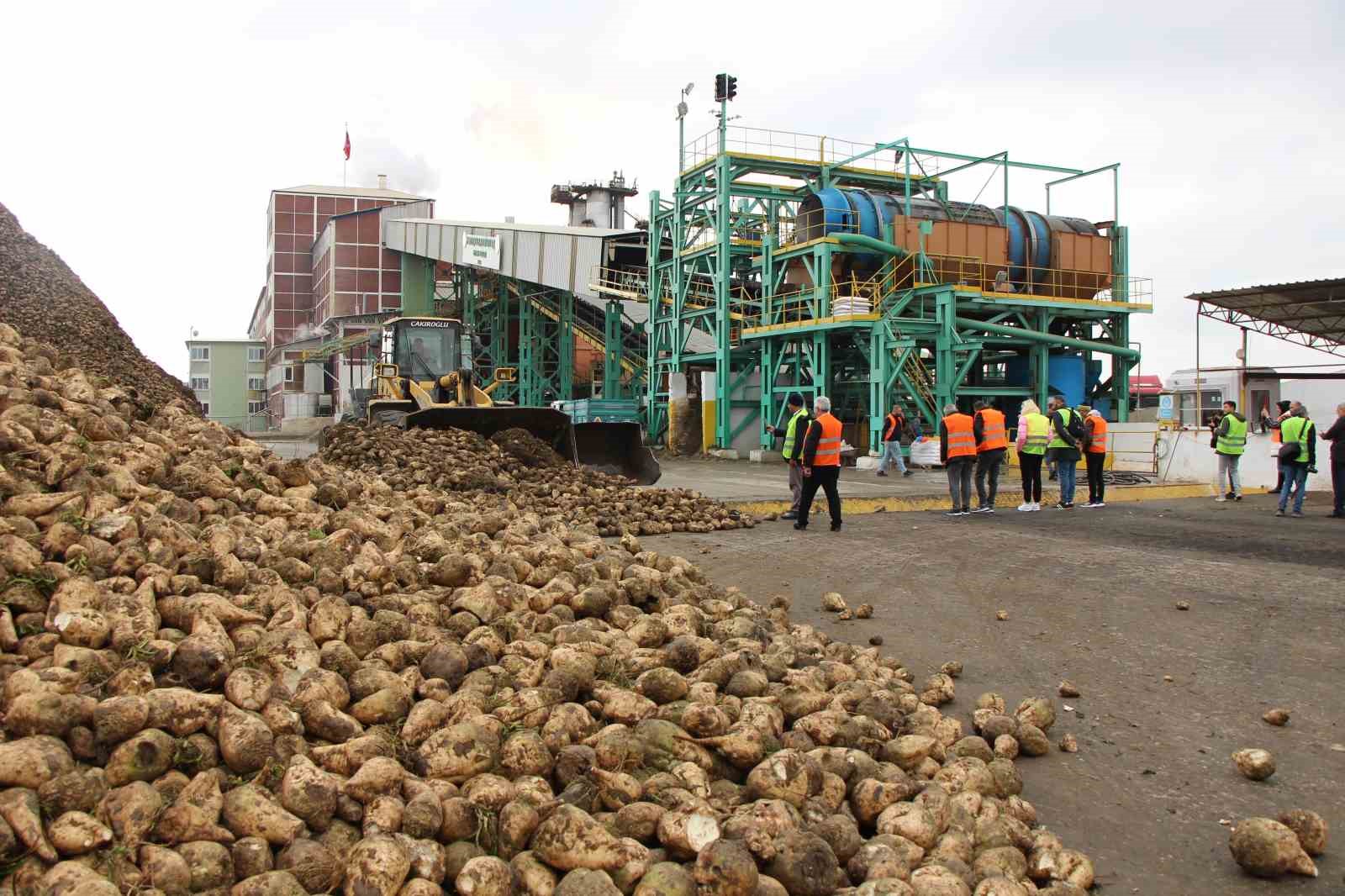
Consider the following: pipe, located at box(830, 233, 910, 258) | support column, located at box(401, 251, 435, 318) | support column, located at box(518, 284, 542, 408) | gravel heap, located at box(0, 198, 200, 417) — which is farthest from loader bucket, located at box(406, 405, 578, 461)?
support column, located at box(401, 251, 435, 318)

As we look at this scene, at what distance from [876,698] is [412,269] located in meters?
44.8

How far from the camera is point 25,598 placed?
12.2 feet

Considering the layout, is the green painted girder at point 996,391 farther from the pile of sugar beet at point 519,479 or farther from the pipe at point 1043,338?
the pile of sugar beet at point 519,479

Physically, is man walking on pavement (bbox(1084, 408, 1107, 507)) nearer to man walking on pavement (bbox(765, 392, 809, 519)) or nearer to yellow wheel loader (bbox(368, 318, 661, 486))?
man walking on pavement (bbox(765, 392, 809, 519))

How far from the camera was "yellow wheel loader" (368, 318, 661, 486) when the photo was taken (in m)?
12.7

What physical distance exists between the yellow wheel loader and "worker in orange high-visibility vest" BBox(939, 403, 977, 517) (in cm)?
398

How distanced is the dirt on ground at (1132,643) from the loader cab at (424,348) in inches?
321

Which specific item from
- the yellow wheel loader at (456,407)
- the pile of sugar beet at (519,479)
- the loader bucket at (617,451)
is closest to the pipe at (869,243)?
the yellow wheel loader at (456,407)

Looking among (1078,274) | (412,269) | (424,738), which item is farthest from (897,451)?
(412,269)

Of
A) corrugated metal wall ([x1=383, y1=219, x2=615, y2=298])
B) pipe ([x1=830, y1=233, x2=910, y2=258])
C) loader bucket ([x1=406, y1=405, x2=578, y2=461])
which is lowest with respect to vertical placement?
loader bucket ([x1=406, y1=405, x2=578, y2=461])

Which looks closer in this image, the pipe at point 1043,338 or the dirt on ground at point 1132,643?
the dirt on ground at point 1132,643

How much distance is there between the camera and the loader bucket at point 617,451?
13633 millimetres

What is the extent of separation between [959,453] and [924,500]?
2003 mm

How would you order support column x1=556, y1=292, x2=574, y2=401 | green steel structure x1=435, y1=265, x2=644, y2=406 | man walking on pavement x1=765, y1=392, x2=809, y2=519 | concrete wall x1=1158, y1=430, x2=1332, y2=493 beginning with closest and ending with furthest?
man walking on pavement x1=765, y1=392, x2=809, y2=519, concrete wall x1=1158, y1=430, x2=1332, y2=493, green steel structure x1=435, y1=265, x2=644, y2=406, support column x1=556, y1=292, x2=574, y2=401
